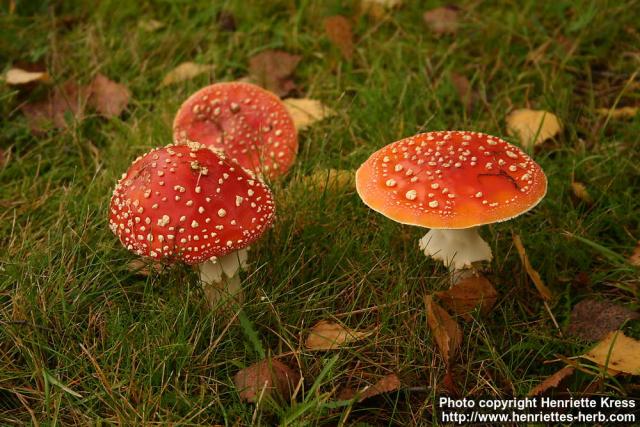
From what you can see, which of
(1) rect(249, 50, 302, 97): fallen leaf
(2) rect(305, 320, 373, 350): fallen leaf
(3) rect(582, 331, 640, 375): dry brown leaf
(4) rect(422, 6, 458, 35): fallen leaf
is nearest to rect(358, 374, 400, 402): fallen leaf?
(2) rect(305, 320, 373, 350): fallen leaf

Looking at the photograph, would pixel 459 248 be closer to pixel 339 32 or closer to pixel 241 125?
pixel 241 125

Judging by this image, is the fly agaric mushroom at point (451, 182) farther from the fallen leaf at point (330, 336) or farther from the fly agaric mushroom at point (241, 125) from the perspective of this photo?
the fly agaric mushroom at point (241, 125)

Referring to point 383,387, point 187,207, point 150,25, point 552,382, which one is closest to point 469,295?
point 552,382

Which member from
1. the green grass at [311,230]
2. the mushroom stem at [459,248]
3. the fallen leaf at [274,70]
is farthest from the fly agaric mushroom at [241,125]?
the mushroom stem at [459,248]

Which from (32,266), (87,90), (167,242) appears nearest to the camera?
(167,242)

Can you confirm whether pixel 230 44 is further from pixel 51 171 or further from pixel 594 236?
pixel 594 236

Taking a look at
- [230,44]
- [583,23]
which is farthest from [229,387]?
[583,23]
